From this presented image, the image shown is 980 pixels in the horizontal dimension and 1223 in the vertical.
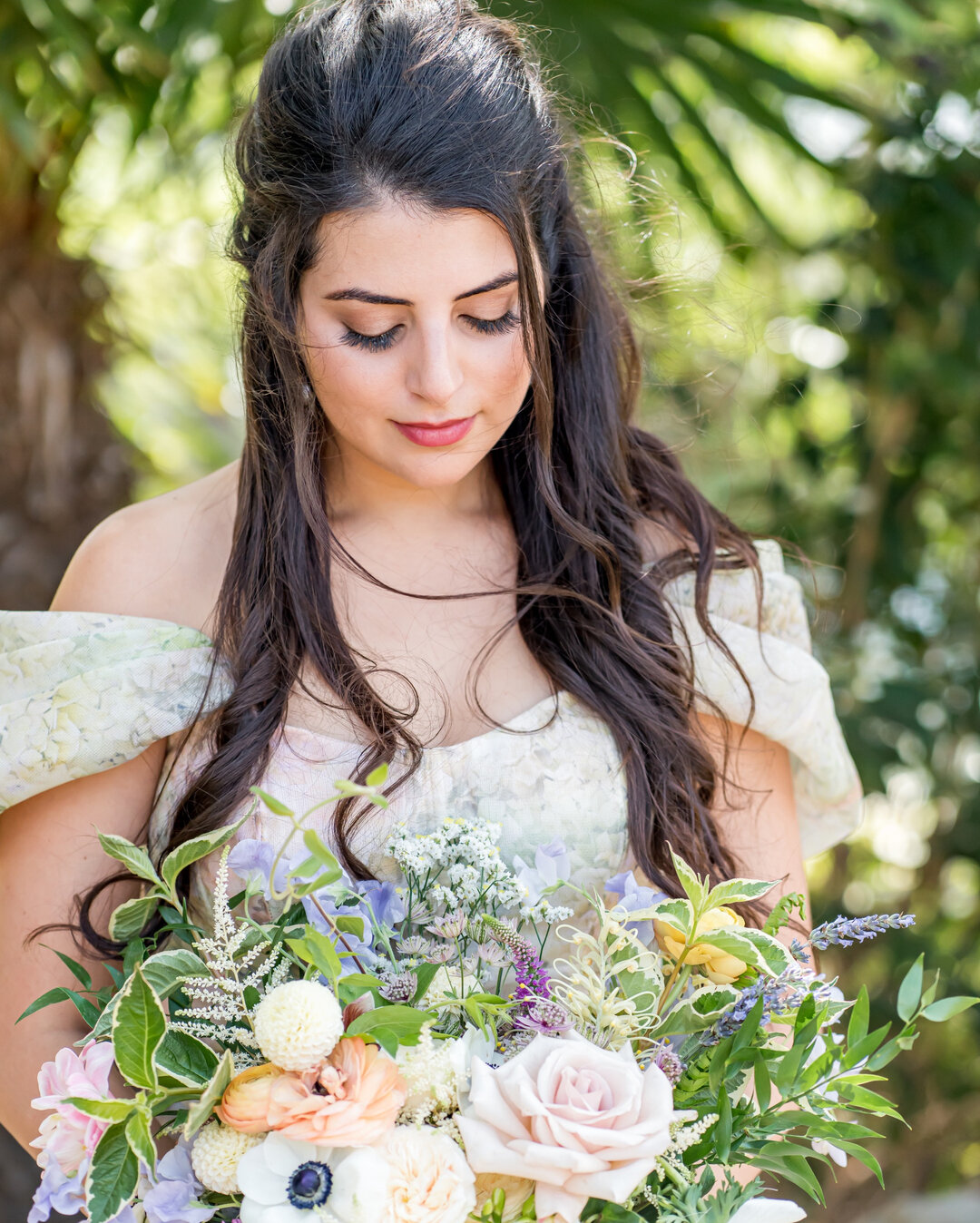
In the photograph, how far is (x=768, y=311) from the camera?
8.91 feet

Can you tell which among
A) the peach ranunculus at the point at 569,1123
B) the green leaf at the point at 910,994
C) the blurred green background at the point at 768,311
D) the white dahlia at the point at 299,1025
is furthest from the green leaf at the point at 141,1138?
the blurred green background at the point at 768,311

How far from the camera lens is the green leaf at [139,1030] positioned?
3.11 feet

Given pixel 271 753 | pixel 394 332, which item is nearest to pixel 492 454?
pixel 394 332

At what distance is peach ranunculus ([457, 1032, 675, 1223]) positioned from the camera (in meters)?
0.92

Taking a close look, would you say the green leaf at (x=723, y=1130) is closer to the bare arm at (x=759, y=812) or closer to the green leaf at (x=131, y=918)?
the green leaf at (x=131, y=918)

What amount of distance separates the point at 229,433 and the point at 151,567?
2.88 m

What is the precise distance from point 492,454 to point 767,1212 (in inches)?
43.2

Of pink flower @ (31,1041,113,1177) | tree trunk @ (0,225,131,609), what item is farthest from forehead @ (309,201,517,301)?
tree trunk @ (0,225,131,609)

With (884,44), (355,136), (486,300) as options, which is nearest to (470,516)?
(486,300)

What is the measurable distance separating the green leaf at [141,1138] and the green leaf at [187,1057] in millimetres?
56

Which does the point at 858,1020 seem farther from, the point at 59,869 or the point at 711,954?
the point at 59,869

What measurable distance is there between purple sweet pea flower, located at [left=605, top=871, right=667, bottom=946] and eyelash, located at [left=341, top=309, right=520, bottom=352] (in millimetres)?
632

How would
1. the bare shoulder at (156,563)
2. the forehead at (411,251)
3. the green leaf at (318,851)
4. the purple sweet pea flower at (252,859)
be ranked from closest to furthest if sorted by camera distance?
the green leaf at (318,851), the purple sweet pea flower at (252,859), the forehead at (411,251), the bare shoulder at (156,563)

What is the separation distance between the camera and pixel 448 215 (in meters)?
1.36
